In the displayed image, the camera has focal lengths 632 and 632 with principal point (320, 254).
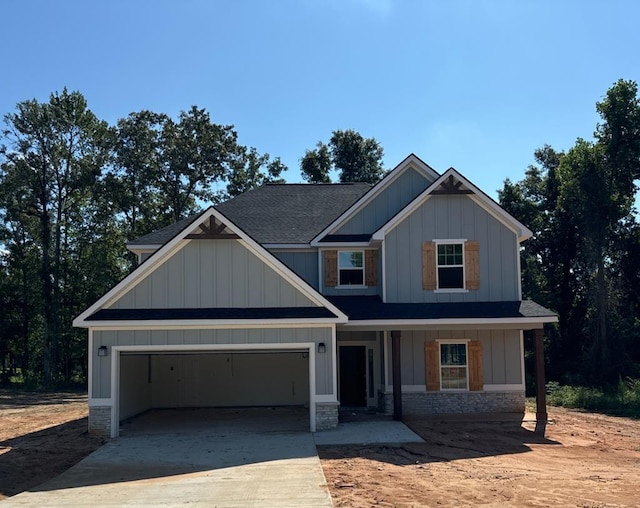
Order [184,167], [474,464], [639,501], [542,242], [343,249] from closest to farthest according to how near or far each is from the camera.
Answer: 1. [639,501]
2. [474,464]
3. [343,249]
4. [542,242]
5. [184,167]

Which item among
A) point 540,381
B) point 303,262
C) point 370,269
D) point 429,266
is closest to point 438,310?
point 429,266

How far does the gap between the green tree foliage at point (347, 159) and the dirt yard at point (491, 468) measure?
101 ft

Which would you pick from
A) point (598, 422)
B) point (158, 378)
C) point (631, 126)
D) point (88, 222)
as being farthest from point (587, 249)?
point (88, 222)

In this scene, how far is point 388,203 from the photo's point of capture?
67.8ft

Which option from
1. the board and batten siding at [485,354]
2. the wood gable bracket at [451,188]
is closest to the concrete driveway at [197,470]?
the board and batten siding at [485,354]

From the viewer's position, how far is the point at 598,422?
19500mm

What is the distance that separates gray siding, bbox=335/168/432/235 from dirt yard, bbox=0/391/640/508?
21.7ft

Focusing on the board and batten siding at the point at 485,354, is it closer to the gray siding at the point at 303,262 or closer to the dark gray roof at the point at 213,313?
the gray siding at the point at 303,262

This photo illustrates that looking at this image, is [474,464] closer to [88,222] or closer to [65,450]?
[65,450]

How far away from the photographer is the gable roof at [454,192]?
61.6ft

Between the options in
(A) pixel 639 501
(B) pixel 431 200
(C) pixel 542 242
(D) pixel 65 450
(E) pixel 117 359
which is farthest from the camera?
(C) pixel 542 242

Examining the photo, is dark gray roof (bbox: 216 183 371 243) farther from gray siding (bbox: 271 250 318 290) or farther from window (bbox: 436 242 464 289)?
window (bbox: 436 242 464 289)

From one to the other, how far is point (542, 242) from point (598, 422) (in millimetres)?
20822

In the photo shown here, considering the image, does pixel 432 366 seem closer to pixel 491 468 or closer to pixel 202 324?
pixel 491 468
